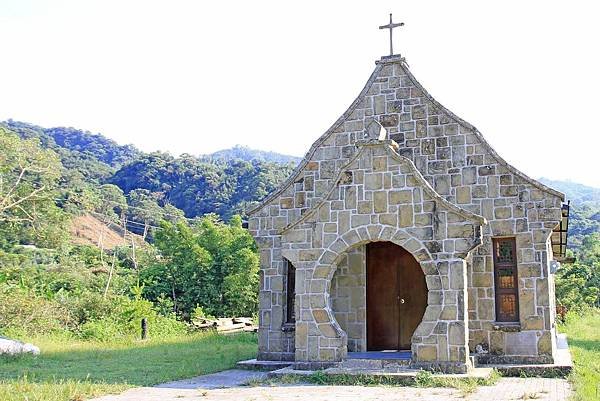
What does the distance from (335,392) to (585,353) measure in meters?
8.49

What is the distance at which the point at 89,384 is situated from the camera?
10.6 meters

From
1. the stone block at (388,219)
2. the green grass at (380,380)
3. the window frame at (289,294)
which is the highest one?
the stone block at (388,219)

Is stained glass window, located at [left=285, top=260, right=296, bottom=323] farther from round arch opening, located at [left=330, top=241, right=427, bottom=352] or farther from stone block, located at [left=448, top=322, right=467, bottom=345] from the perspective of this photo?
stone block, located at [left=448, top=322, right=467, bottom=345]

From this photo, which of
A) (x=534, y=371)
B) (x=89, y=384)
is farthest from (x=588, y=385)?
(x=89, y=384)

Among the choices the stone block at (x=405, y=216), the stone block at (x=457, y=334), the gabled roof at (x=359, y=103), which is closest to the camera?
the stone block at (x=457, y=334)

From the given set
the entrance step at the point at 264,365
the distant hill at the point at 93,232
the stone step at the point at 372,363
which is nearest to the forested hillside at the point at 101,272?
the entrance step at the point at 264,365

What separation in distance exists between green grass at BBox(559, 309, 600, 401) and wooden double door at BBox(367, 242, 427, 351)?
11.0ft

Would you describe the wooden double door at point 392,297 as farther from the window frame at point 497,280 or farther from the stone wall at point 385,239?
the stone wall at point 385,239

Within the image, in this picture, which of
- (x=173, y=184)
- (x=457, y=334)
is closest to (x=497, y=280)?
(x=457, y=334)

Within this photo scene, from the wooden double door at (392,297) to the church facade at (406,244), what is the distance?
2 centimetres

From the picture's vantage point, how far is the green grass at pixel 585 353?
9.73 m

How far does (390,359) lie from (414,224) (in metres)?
2.55

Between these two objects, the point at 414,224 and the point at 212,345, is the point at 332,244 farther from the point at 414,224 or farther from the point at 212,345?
the point at 212,345

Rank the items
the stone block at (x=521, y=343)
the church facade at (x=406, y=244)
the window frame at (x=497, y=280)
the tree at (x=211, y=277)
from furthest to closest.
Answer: the tree at (x=211, y=277) < the window frame at (x=497, y=280) < the stone block at (x=521, y=343) < the church facade at (x=406, y=244)
